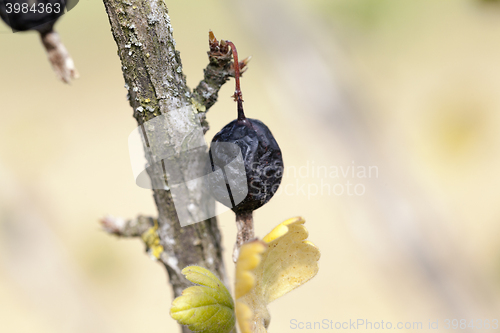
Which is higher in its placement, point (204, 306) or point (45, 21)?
point (45, 21)

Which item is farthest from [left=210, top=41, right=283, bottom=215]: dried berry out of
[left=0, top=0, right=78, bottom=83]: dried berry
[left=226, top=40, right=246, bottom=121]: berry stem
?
[left=0, top=0, right=78, bottom=83]: dried berry

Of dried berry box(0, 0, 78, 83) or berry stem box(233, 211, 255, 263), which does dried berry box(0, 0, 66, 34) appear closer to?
dried berry box(0, 0, 78, 83)

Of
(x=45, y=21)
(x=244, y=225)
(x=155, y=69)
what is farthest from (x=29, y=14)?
(x=244, y=225)

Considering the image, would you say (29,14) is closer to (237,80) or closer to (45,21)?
(45,21)

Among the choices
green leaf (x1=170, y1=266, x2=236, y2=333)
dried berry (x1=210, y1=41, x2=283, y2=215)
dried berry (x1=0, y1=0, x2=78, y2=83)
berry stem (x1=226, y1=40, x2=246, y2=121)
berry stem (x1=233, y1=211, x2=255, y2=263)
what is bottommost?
green leaf (x1=170, y1=266, x2=236, y2=333)

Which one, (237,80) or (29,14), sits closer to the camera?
(29,14)

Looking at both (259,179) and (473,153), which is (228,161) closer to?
(259,179)
